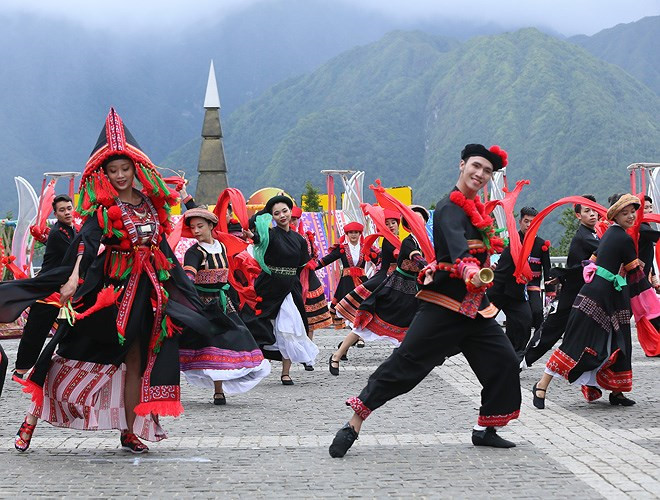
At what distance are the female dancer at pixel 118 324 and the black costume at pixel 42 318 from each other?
1.01 metres

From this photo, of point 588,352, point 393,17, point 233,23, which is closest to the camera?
point 588,352

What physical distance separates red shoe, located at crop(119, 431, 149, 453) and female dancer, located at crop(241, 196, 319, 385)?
404 cm

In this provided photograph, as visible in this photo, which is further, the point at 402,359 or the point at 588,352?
the point at 588,352

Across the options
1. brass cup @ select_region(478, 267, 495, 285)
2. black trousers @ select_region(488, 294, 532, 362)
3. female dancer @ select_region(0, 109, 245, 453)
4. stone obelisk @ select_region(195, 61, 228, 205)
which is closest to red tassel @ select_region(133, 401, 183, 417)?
female dancer @ select_region(0, 109, 245, 453)

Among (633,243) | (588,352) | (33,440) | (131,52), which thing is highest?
(131,52)

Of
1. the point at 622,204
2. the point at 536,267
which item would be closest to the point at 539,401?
the point at 622,204

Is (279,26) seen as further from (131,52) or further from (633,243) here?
(633,243)

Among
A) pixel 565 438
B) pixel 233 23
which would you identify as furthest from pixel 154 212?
pixel 233 23

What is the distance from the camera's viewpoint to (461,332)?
21.3 feet

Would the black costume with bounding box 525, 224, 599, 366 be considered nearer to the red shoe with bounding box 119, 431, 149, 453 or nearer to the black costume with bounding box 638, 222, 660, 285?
the black costume with bounding box 638, 222, 660, 285

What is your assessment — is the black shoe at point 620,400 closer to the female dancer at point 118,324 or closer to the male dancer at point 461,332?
the male dancer at point 461,332

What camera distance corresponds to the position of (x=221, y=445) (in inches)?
269

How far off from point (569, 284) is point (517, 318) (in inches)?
25.1

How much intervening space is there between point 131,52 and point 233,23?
22639mm
